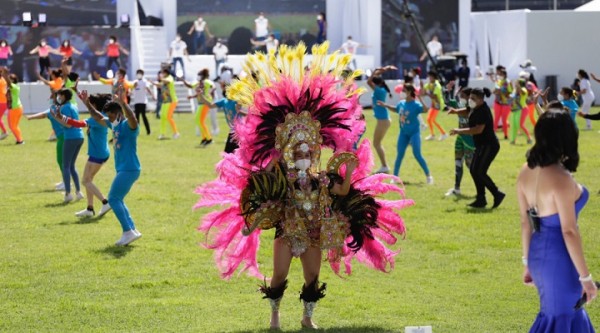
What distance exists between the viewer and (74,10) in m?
50.1

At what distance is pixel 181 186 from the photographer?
820 inches

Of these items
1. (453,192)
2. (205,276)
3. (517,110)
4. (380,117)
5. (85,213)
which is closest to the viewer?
(205,276)

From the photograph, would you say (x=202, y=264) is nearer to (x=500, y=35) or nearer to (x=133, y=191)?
(x=133, y=191)

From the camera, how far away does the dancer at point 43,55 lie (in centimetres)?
4225

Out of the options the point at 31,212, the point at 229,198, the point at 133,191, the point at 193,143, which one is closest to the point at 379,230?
the point at 229,198

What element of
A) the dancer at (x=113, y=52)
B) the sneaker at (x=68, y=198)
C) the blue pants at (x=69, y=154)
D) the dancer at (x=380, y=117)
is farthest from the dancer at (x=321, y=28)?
the blue pants at (x=69, y=154)

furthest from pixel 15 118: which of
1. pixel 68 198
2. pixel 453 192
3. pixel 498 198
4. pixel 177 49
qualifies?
pixel 177 49

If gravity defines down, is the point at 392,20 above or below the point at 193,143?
above

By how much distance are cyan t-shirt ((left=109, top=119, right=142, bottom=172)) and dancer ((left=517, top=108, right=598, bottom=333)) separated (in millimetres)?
7475

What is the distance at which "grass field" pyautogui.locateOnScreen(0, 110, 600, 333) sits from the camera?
33.3 feet

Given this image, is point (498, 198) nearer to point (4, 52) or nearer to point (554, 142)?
point (554, 142)

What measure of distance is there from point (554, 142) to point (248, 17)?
45714 millimetres

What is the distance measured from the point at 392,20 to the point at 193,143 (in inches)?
875

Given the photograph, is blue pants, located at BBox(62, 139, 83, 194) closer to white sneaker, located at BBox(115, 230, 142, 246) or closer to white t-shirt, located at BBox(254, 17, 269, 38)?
white sneaker, located at BBox(115, 230, 142, 246)
